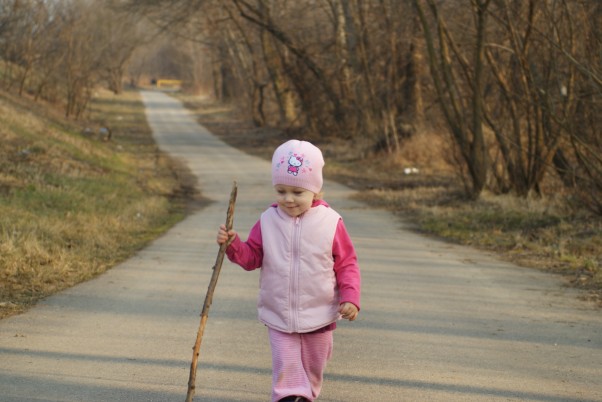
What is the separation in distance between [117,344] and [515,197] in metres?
10.8

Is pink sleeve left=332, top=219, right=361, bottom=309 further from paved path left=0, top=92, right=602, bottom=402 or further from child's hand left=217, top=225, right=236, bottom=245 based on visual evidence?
paved path left=0, top=92, right=602, bottom=402

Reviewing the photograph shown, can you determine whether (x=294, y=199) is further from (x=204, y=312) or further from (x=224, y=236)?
(x=204, y=312)

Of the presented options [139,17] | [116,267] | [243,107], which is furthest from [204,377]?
[243,107]

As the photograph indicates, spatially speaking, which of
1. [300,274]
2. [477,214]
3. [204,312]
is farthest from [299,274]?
[477,214]

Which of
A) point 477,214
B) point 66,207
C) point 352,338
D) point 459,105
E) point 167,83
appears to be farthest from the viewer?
point 167,83

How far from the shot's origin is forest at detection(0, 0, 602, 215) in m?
13.6

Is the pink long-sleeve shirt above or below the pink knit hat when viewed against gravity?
below

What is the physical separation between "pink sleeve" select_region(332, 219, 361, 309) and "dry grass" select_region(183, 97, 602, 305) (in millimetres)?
4325

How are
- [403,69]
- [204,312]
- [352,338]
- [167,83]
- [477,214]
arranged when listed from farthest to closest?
[167,83]
[403,69]
[477,214]
[352,338]
[204,312]

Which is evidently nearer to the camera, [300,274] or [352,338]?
[300,274]

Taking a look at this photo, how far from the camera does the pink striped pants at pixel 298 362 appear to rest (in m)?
4.42

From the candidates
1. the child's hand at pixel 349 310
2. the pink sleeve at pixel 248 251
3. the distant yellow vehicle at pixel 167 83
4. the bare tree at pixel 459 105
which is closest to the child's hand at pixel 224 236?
the pink sleeve at pixel 248 251

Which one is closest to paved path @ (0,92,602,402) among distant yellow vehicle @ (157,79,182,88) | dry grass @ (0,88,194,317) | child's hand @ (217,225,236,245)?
dry grass @ (0,88,194,317)

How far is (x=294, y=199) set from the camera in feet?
14.6
